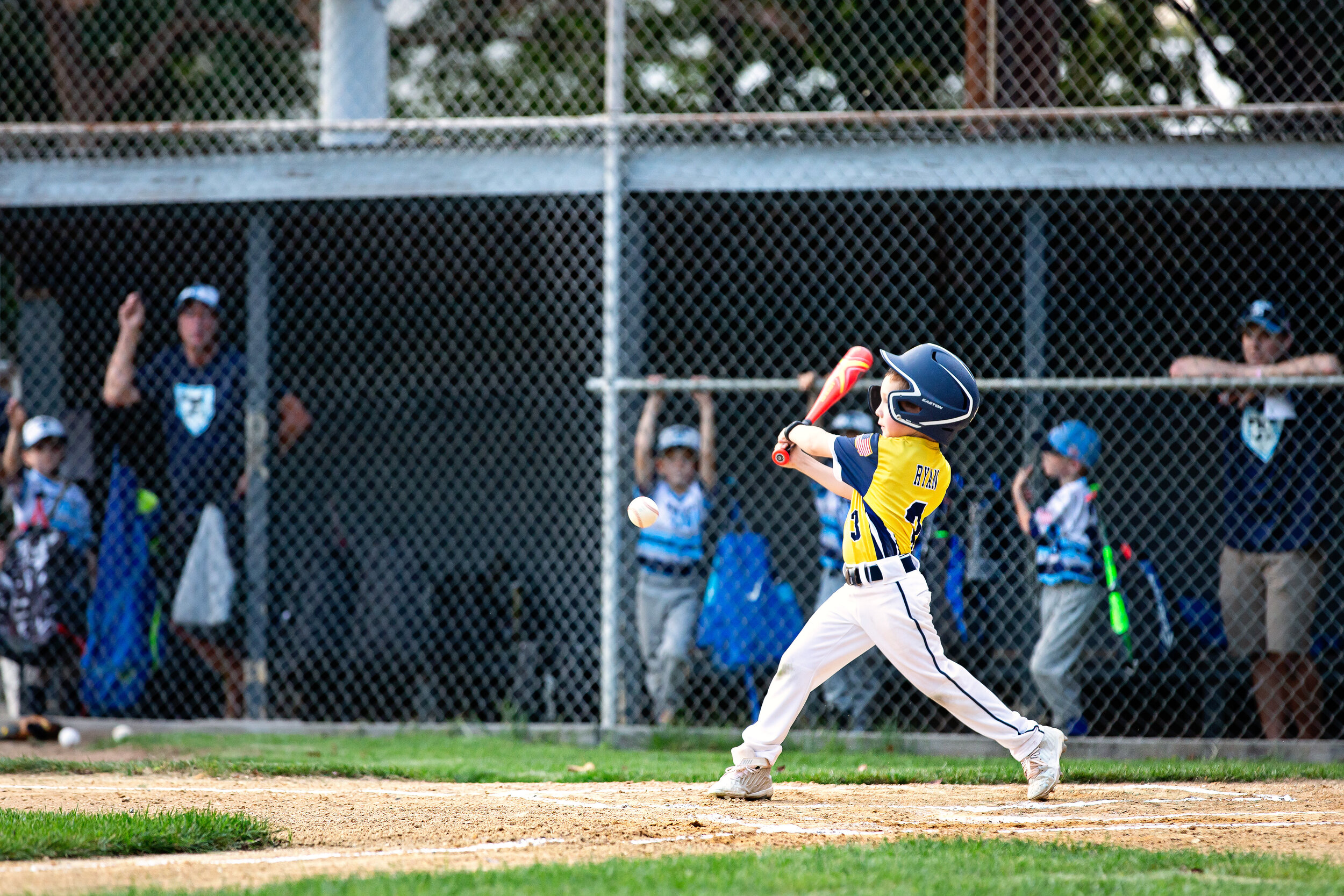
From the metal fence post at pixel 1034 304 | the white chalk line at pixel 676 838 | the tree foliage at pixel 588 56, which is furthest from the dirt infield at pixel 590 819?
the tree foliage at pixel 588 56

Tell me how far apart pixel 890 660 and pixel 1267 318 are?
3.36 meters

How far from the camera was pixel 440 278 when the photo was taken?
9977 millimetres

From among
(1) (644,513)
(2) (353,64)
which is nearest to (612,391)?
(1) (644,513)

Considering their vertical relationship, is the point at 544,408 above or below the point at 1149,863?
above

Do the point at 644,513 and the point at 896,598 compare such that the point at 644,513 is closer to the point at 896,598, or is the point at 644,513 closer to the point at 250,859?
the point at 896,598

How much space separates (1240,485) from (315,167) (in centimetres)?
561

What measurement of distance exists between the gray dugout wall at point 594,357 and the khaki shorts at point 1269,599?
0.61 metres

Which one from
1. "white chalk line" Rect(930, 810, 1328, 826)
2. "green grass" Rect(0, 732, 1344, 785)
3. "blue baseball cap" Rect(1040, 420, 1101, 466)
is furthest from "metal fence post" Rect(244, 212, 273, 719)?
"white chalk line" Rect(930, 810, 1328, 826)

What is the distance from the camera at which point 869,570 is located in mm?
4789

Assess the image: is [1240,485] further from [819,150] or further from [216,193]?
[216,193]

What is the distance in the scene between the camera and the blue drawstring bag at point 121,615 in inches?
302

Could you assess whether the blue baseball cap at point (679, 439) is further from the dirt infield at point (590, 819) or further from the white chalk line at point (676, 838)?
the white chalk line at point (676, 838)

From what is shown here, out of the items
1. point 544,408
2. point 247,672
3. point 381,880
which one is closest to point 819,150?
point 544,408

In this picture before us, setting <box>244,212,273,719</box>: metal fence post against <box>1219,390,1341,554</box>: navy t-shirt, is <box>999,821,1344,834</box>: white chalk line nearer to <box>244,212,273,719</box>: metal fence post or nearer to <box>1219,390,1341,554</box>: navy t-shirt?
<box>1219,390,1341,554</box>: navy t-shirt
